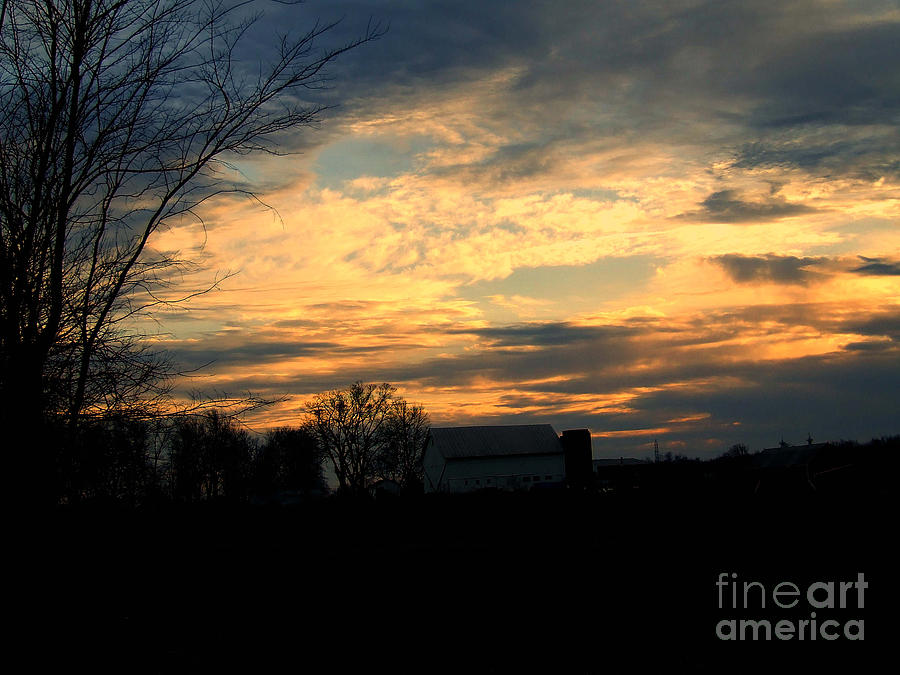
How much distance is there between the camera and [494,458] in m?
82.8

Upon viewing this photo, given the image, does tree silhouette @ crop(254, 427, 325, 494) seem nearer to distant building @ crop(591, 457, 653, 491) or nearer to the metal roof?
distant building @ crop(591, 457, 653, 491)

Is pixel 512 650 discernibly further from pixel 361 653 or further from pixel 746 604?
pixel 746 604

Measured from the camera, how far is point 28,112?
641cm

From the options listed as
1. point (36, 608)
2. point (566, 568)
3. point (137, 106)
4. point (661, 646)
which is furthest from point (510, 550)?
point (137, 106)

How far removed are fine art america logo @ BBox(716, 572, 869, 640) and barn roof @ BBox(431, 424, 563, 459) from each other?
236 ft

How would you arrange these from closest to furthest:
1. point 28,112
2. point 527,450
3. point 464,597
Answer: point 28,112 < point 464,597 < point 527,450

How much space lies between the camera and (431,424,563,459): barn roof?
8288cm

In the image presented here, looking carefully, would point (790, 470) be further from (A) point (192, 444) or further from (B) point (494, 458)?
(B) point (494, 458)

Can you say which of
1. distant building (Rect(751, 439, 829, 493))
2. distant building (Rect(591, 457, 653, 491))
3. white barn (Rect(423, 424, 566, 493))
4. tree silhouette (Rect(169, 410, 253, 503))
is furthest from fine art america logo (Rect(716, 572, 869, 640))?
white barn (Rect(423, 424, 566, 493))

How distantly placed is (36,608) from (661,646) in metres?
6.25

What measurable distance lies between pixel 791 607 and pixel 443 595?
479cm

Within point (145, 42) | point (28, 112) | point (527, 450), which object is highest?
point (145, 42)

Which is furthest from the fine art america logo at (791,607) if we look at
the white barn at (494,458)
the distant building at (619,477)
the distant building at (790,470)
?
the white barn at (494,458)

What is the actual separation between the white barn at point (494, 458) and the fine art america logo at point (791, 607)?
2753 inches
